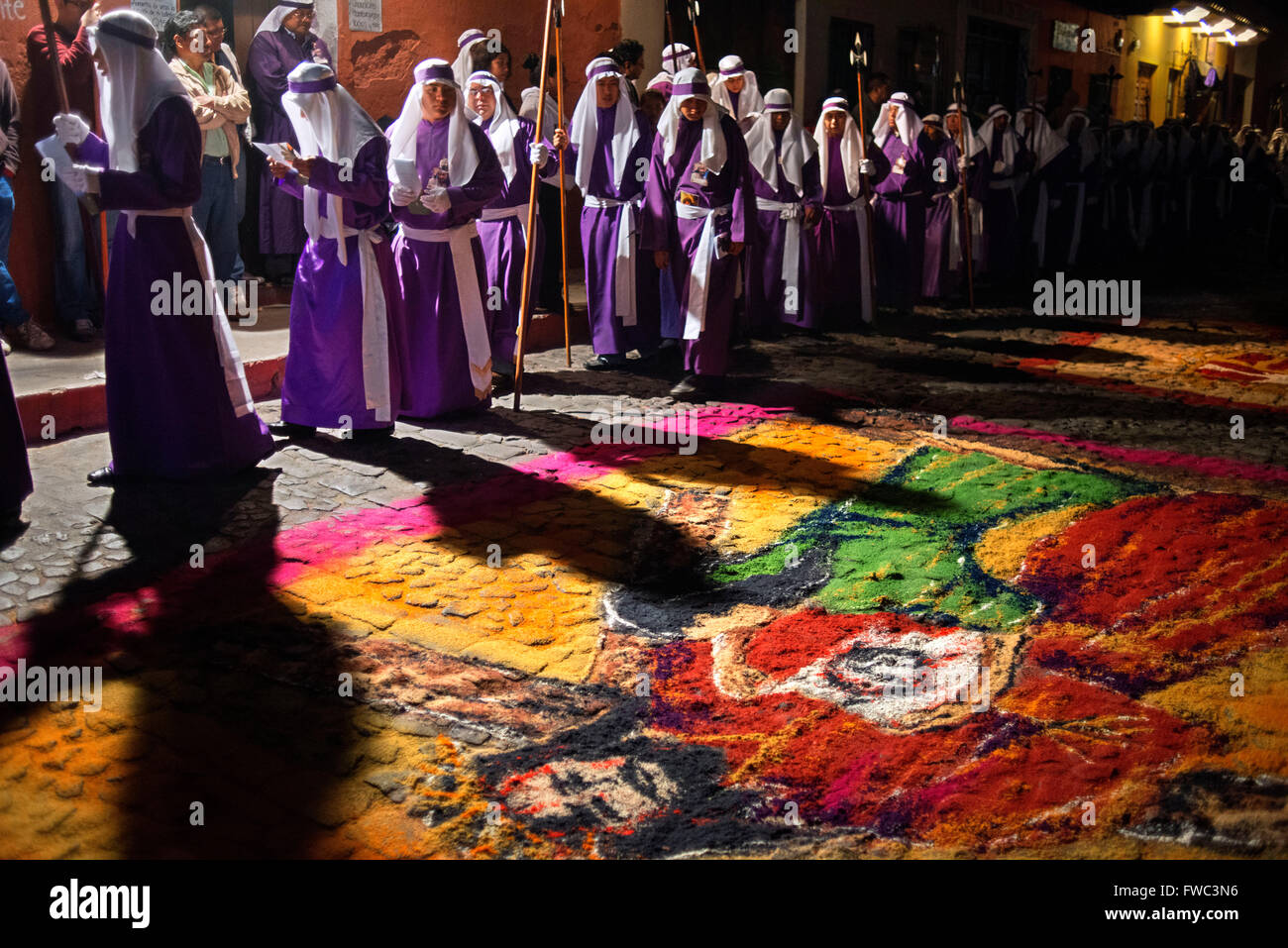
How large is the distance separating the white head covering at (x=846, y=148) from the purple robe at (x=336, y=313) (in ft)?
17.8

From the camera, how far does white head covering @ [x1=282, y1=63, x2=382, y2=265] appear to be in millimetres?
5559

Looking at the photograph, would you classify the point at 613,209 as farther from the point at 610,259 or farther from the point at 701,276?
the point at 701,276

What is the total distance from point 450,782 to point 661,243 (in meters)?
5.53

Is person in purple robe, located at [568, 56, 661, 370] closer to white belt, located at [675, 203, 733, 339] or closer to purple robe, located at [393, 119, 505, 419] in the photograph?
white belt, located at [675, 203, 733, 339]

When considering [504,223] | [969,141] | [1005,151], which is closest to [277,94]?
[504,223]

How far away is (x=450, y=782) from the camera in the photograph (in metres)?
2.89

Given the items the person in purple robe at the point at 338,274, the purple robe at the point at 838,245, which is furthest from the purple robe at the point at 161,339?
the purple robe at the point at 838,245

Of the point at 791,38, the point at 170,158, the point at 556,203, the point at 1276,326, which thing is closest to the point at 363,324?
the point at 170,158

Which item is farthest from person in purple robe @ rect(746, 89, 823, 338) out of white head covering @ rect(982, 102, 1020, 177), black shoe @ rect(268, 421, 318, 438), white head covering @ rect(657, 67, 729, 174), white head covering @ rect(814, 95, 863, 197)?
Result: black shoe @ rect(268, 421, 318, 438)

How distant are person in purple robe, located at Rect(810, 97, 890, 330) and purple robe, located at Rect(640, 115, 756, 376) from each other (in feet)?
9.25

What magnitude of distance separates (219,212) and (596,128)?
281 centimetres

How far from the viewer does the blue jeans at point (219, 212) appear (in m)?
8.00

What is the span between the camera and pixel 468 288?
6477 millimetres

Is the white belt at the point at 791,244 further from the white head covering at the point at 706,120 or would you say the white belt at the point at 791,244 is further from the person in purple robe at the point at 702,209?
the white head covering at the point at 706,120
